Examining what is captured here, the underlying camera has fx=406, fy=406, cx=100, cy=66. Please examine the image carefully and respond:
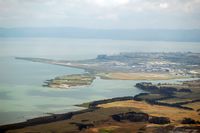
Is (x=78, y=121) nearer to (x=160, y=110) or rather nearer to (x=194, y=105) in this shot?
(x=160, y=110)

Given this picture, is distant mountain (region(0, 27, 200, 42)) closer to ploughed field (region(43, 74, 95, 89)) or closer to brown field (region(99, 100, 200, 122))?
ploughed field (region(43, 74, 95, 89))

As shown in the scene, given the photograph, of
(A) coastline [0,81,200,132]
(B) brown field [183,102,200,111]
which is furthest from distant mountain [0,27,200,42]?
(A) coastline [0,81,200,132]

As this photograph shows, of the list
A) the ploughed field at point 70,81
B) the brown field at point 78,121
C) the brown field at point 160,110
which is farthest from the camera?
the ploughed field at point 70,81

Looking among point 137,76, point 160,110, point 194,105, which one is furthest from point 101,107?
point 137,76

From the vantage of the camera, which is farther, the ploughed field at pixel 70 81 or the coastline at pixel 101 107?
the ploughed field at pixel 70 81

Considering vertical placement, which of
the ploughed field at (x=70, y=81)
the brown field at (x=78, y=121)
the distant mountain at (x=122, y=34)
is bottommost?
the brown field at (x=78, y=121)

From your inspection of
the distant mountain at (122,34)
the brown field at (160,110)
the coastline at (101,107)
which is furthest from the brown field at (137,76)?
the distant mountain at (122,34)

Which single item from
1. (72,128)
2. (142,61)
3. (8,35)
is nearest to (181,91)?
(72,128)

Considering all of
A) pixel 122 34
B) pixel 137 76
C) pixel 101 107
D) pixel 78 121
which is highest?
pixel 122 34

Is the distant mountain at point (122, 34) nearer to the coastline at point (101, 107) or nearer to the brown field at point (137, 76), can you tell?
the brown field at point (137, 76)
